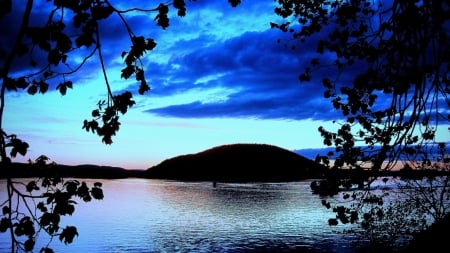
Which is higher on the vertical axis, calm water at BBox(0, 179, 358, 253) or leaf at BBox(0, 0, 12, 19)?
leaf at BBox(0, 0, 12, 19)

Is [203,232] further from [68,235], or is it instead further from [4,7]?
[4,7]

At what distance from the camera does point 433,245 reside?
9.62 m

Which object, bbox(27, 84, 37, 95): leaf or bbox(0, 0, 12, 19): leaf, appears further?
bbox(27, 84, 37, 95): leaf

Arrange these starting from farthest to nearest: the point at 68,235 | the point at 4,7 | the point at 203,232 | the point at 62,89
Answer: the point at 203,232 < the point at 68,235 < the point at 62,89 < the point at 4,7

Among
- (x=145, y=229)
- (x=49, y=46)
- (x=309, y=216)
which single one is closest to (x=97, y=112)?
(x=49, y=46)

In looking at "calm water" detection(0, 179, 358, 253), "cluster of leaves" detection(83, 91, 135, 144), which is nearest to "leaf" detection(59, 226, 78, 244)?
"cluster of leaves" detection(83, 91, 135, 144)

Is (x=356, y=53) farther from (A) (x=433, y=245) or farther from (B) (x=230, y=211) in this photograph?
(B) (x=230, y=211)

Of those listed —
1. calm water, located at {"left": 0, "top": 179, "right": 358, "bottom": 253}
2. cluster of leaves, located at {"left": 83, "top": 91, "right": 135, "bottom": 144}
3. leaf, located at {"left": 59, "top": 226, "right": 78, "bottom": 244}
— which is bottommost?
calm water, located at {"left": 0, "top": 179, "right": 358, "bottom": 253}

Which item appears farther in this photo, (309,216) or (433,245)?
(309,216)

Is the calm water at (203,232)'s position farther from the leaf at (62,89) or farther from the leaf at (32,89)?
the leaf at (62,89)

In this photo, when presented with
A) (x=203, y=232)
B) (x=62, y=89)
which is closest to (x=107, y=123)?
(x=62, y=89)

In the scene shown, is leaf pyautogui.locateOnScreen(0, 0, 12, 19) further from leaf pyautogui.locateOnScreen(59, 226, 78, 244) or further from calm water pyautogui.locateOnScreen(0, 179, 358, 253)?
calm water pyautogui.locateOnScreen(0, 179, 358, 253)

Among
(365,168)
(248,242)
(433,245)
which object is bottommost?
(248,242)

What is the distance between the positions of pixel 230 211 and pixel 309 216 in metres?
20.0
